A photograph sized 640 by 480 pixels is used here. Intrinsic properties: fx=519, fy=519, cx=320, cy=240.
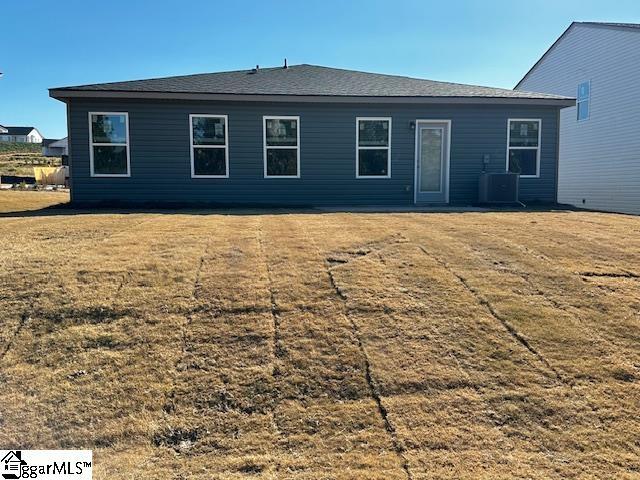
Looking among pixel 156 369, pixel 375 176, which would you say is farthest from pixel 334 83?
pixel 156 369

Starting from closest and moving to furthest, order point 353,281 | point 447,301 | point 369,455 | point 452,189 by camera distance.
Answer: point 369,455 → point 447,301 → point 353,281 → point 452,189

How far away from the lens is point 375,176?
13.1m

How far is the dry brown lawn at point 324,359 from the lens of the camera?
9.80ft

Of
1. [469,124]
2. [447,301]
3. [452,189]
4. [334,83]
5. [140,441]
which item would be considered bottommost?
[140,441]

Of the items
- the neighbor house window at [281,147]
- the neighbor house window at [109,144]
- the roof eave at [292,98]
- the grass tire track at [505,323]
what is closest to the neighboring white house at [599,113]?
the roof eave at [292,98]

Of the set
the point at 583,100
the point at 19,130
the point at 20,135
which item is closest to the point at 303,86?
the point at 583,100

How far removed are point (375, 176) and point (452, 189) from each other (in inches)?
81.5

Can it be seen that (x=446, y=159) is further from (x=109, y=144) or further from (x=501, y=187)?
(x=109, y=144)

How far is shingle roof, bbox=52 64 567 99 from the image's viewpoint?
12094mm

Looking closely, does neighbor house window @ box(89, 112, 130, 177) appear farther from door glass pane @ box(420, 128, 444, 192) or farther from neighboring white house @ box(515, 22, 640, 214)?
neighboring white house @ box(515, 22, 640, 214)

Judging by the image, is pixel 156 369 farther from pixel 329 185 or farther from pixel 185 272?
pixel 329 185

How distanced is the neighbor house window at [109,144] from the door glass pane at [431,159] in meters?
7.25

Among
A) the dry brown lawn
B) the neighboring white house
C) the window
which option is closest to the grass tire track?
the dry brown lawn

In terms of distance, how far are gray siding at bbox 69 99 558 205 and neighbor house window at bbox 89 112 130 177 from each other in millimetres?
129
